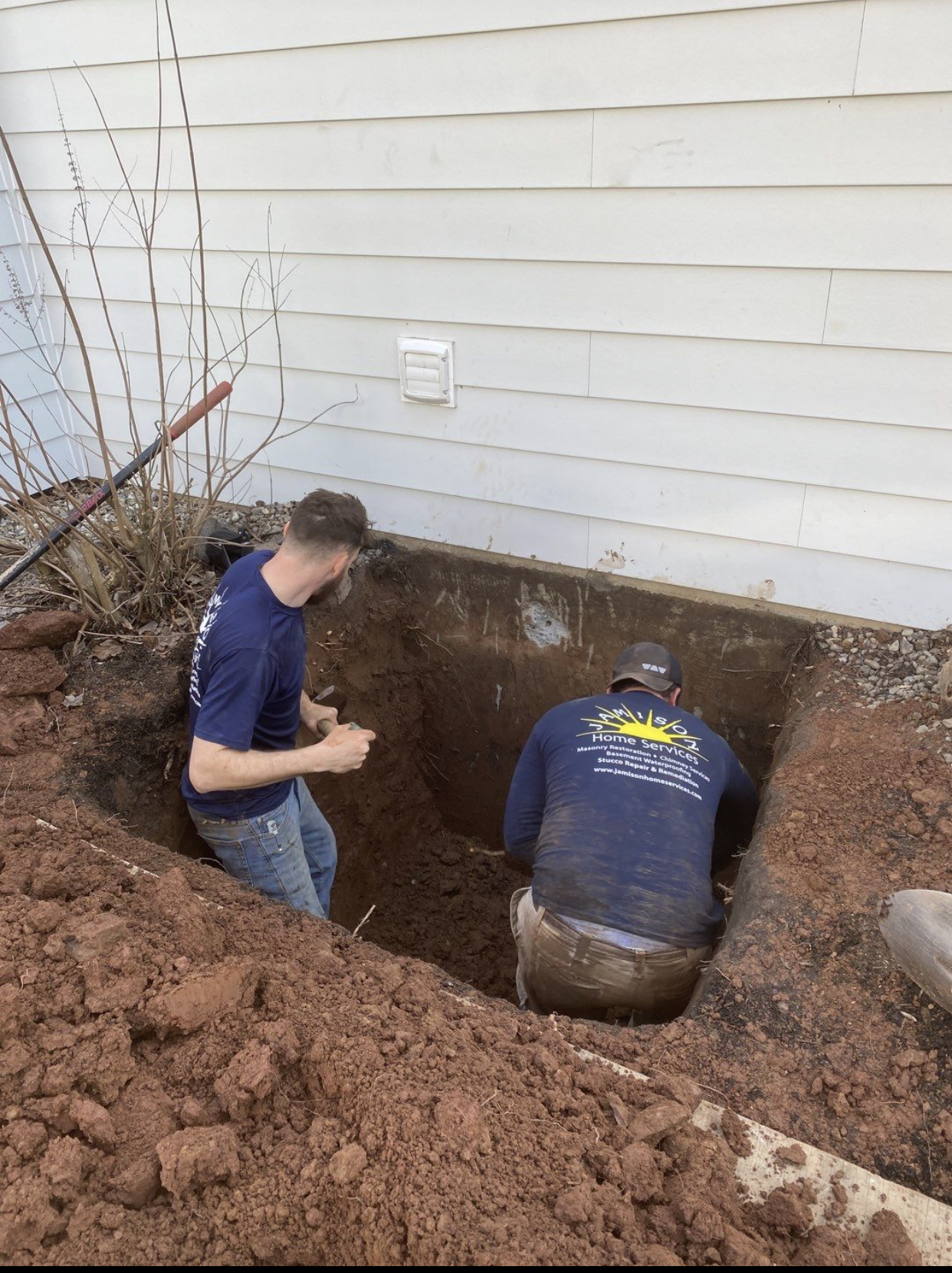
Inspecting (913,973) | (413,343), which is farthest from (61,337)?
(913,973)

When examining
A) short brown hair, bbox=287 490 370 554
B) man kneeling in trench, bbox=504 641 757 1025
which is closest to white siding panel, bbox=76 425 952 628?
man kneeling in trench, bbox=504 641 757 1025

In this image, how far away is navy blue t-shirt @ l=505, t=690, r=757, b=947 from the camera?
9.14 feet

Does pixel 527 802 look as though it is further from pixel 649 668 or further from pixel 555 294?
pixel 555 294

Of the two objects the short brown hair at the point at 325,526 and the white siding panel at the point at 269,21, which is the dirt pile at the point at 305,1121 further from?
the white siding panel at the point at 269,21

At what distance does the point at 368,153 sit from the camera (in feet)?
11.6

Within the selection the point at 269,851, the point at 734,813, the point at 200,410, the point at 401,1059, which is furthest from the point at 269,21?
the point at 401,1059

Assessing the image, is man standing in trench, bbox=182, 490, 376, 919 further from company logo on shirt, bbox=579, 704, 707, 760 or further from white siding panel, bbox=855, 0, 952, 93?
white siding panel, bbox=855, 0, 952, 93

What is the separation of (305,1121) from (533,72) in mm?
3301

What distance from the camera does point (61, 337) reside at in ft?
16.2

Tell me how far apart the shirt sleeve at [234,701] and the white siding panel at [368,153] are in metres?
2.03

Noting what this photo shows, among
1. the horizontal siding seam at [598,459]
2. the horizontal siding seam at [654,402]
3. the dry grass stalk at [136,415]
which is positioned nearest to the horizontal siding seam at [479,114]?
the dry grass stalk at [136,415]

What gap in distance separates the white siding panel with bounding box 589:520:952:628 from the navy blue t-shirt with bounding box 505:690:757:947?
Answer: 32.5 inches

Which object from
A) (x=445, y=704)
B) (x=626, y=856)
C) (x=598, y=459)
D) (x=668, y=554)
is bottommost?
(x=445, y=704)

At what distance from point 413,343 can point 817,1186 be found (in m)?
3.26
